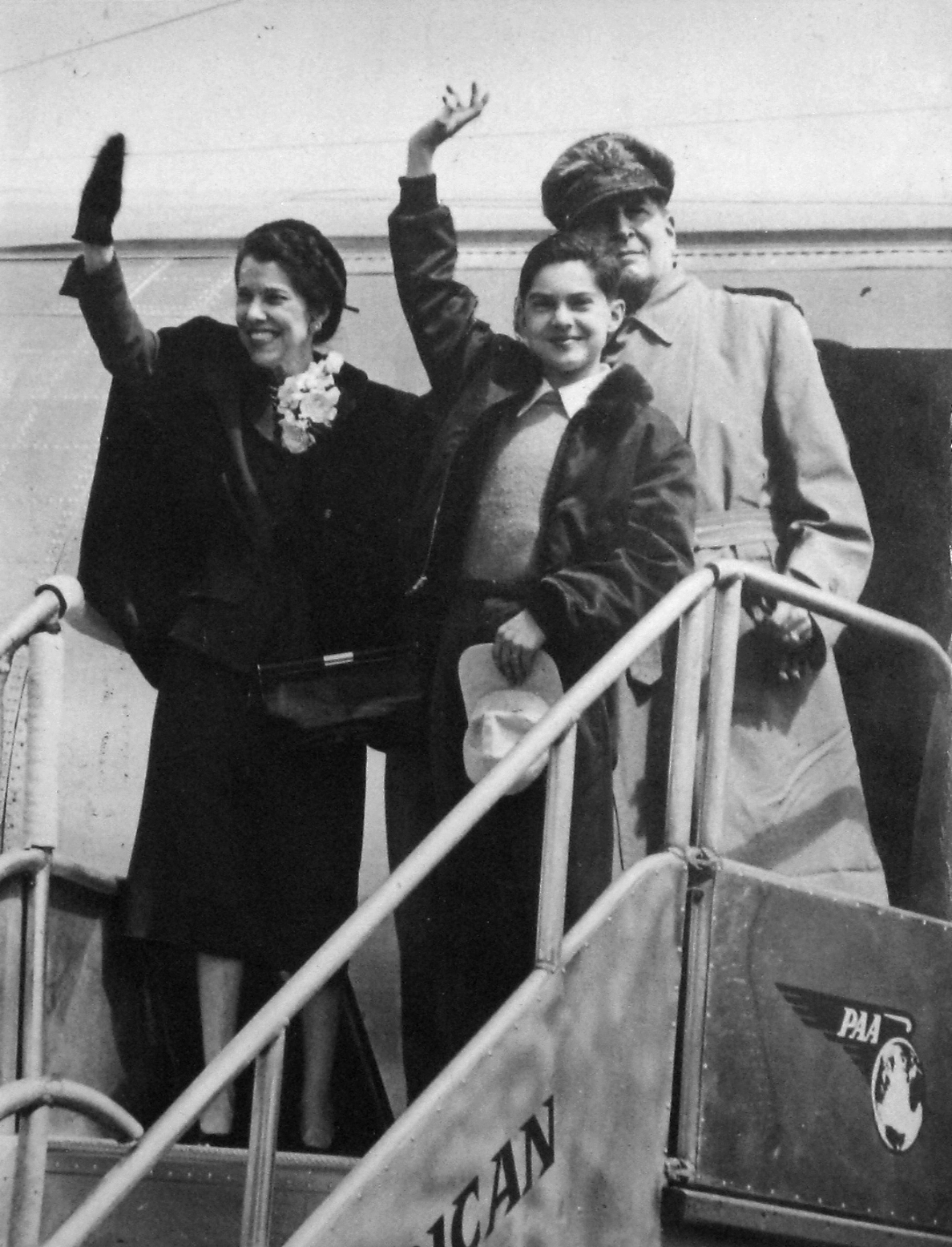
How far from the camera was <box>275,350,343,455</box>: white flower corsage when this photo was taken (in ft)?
14.5

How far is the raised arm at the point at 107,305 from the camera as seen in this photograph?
4.58m

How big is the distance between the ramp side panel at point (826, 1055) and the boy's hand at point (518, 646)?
0.69 meters

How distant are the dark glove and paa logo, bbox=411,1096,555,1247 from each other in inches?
96.6

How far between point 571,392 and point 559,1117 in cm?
166

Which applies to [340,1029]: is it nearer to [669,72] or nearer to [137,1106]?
[137,1106]

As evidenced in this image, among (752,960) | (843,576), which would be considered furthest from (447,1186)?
(843,576)

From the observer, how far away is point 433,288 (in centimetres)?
449

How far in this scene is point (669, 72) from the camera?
468 cm

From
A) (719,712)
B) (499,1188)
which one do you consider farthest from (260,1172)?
(719,712)

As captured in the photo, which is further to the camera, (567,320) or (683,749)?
(567,320)

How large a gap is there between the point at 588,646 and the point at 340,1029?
993mm

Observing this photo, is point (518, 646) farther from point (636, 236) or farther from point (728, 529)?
point (636, 236)

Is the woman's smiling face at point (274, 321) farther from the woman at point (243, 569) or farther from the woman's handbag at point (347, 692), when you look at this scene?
the woman's handbag at point (347, 692)

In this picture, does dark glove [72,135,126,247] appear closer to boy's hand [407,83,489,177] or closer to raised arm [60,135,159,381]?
raised arm [60,135,159,381]
